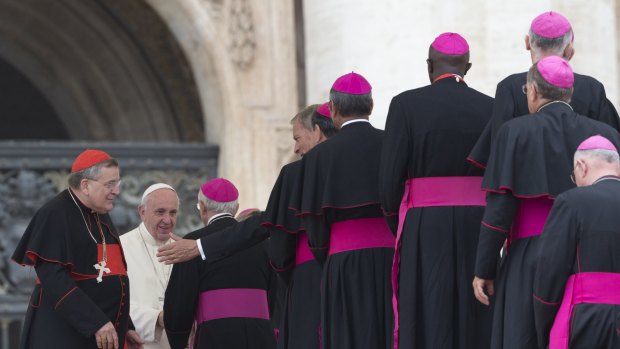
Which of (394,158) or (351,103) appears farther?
(351,103)

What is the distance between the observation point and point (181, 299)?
9203 mm

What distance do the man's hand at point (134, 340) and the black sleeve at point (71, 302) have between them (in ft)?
1.28

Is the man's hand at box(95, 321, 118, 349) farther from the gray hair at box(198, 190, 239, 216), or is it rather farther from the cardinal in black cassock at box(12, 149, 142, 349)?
the gray hair at box(198, 190, 239, 216)

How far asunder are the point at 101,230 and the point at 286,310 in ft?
3.14

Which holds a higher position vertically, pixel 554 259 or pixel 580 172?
pixel 580 172

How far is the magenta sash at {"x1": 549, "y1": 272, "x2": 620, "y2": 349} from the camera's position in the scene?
6844 mm

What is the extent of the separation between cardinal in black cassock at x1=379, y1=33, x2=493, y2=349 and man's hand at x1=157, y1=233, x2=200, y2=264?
1.40 meters

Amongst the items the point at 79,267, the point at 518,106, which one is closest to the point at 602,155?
the point at 518,106

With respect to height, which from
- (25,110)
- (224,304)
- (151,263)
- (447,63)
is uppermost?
(25,110)

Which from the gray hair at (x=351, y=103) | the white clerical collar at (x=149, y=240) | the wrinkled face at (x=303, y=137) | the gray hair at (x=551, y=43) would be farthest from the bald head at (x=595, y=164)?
the white clerical collar at (x=149, y=240)

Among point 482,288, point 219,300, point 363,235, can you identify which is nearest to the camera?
point 482,288

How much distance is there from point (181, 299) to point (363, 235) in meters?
1.37

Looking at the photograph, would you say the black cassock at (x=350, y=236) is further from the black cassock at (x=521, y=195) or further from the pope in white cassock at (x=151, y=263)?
the pope in white cassock at (x=151, y=263)

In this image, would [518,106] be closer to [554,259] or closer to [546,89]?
[546,89]
